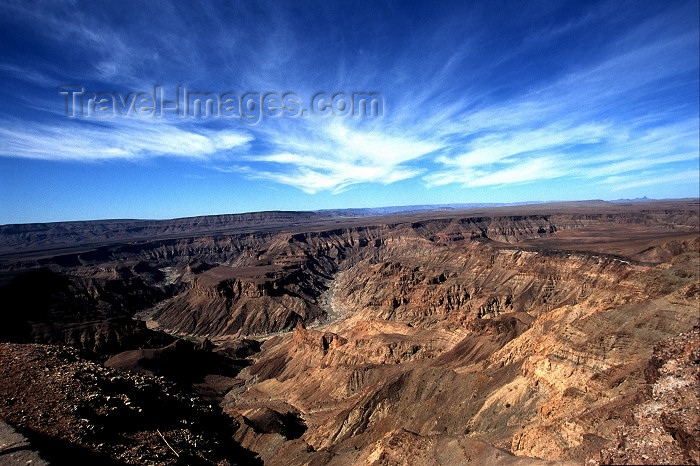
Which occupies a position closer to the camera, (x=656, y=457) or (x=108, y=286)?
(x=656, y=457)

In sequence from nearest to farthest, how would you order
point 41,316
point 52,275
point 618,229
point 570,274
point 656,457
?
point 656,457
point 41,316
point 570,274
point 52,275
point 618,229

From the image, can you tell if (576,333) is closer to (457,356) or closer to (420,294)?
(457,356)

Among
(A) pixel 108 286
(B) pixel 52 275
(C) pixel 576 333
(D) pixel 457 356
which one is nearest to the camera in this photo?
(C) pixel 576 333

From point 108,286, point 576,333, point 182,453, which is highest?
point 182,453

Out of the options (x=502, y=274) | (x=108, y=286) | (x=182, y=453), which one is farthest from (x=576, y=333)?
(x=108, y=286)

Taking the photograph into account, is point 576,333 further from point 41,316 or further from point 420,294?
point 41,316

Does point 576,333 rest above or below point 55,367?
below
